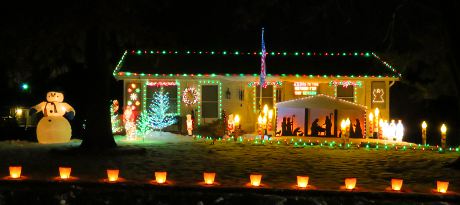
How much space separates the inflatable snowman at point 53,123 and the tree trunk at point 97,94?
3117 mm

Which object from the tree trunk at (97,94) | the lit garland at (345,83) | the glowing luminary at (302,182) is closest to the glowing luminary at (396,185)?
the glowing luminary at (302,182)

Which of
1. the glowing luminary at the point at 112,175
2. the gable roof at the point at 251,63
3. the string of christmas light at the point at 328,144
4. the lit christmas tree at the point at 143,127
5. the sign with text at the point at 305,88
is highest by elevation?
the gable roof at the point at 251,63

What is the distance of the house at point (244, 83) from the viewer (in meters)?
27.4

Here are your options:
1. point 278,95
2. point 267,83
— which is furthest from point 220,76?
point 278,95

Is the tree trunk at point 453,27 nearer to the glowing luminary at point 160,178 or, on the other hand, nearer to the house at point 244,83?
the glowing luminary at point 160,178

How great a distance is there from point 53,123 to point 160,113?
4.88m

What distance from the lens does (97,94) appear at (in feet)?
61.9

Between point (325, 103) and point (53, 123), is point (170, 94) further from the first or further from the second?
point (53, 123)

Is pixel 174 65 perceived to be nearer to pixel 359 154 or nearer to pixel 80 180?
pixel 359 154

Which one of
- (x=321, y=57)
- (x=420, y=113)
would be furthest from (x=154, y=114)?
(x=420, y=113)

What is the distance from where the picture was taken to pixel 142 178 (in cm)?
1253

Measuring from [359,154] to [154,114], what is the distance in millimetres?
9753

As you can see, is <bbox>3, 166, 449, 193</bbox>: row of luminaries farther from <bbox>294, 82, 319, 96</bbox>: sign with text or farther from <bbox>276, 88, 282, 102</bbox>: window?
<bbox>294, 82, 319, 96</bbox>: sign with text

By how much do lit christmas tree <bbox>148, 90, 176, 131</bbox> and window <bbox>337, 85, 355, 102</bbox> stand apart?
737 cm
